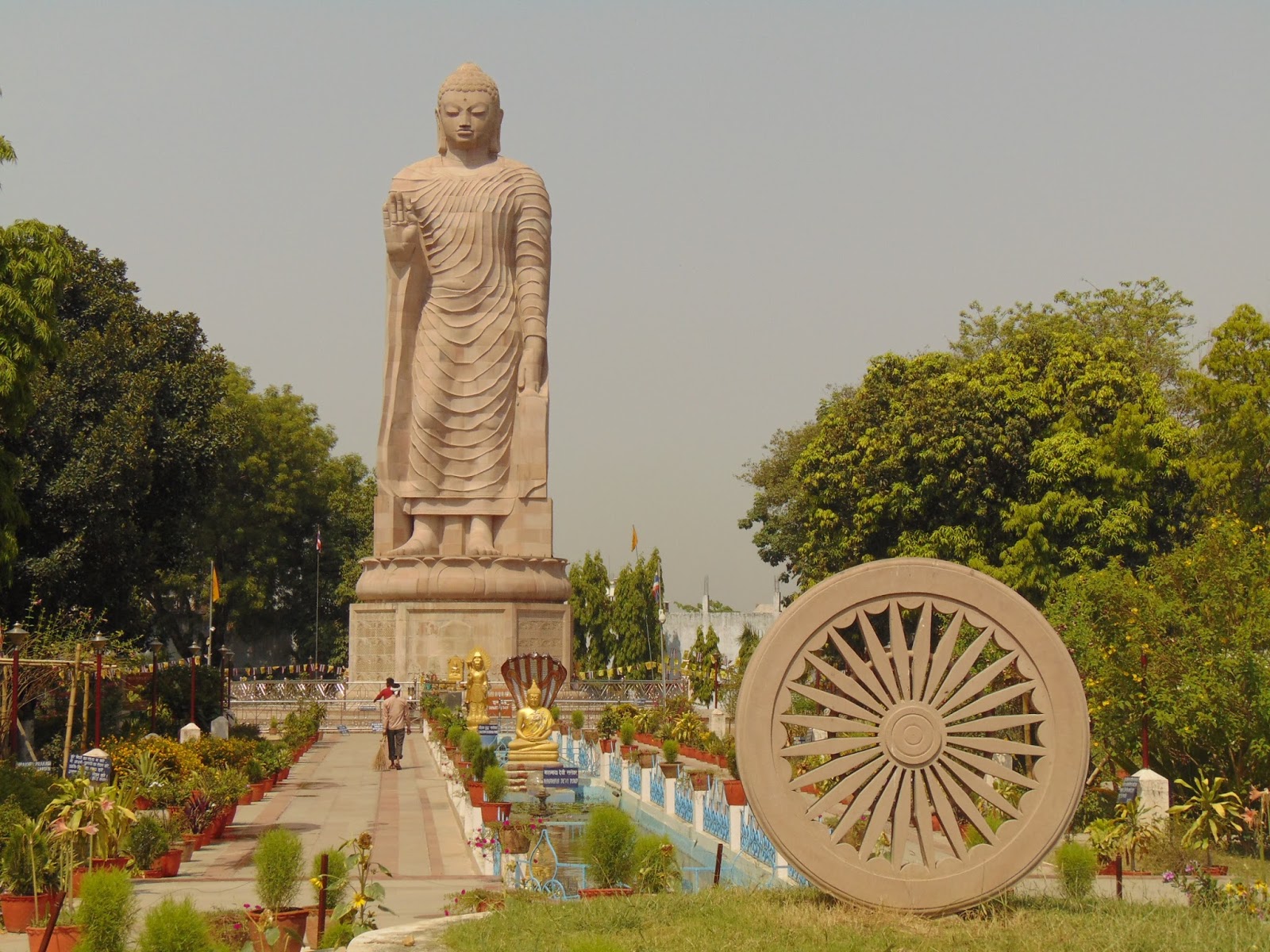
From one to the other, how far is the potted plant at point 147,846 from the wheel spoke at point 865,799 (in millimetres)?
5131

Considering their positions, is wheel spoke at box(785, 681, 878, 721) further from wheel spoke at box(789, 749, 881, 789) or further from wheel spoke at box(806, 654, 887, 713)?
wheel spoke at box(789, 749, 881, 789)

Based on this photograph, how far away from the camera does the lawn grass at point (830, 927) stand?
6.68m

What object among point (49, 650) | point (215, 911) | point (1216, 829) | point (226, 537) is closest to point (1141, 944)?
point (215, 911)

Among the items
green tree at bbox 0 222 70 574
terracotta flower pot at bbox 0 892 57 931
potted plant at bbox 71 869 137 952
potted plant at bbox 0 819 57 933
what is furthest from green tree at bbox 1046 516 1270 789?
green tree at bbox 0 222 70 574

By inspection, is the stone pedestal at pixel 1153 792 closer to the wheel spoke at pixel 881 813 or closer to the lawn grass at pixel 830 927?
the lawn grass at pixel 830 927

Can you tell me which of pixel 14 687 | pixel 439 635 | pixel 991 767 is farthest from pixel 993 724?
pixel 439 635

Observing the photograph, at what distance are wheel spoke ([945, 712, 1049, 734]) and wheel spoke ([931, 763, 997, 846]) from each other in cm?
20

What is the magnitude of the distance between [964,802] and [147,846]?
5739 millimetres

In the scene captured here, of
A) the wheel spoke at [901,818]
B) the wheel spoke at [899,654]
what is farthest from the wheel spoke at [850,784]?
the wheel spoke at [899,654]

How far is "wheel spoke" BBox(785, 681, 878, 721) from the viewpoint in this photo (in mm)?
7418

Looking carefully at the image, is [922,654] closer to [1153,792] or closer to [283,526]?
[1153,792]

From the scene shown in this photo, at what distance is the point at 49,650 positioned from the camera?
1716cm

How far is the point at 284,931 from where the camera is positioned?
7543 mm

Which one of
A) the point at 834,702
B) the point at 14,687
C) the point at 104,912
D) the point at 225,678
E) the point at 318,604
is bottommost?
the point at 104,912
